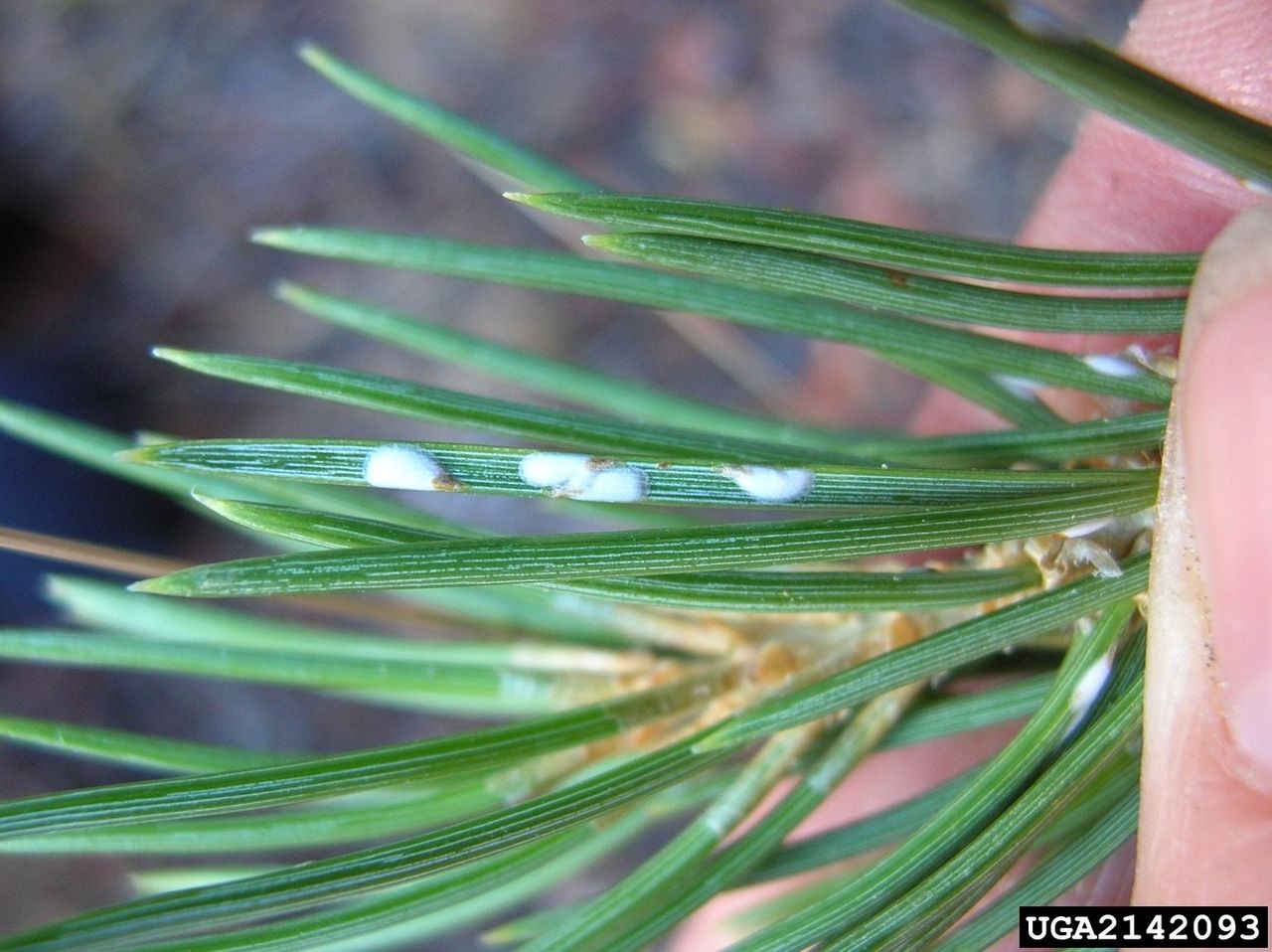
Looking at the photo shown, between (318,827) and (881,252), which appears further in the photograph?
(318,827)

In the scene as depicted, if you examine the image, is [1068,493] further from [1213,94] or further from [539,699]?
[1213,94]

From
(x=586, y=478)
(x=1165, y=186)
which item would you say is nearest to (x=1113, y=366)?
(x=586, y=478)

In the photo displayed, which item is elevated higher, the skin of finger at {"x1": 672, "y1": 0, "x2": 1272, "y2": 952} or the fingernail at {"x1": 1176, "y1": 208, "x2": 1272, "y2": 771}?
the skin of finger at {"x1": 672, "y1": 0, "x2": 1272, "y2": 952}

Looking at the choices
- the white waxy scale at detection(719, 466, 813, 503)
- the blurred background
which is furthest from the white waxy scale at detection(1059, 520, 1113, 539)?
the blurred background

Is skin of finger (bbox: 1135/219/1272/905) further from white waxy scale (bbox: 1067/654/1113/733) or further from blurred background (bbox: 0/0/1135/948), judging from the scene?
blurred background (bbox: 0/0/1135/948)

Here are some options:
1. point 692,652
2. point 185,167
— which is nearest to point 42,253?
point 185,167

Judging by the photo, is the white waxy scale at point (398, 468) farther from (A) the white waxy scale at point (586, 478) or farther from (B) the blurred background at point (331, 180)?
(B) the blurred background at point (331, 180)

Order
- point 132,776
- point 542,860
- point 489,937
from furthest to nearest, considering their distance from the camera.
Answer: point 132,776 < point 489,937 < point 542,860
